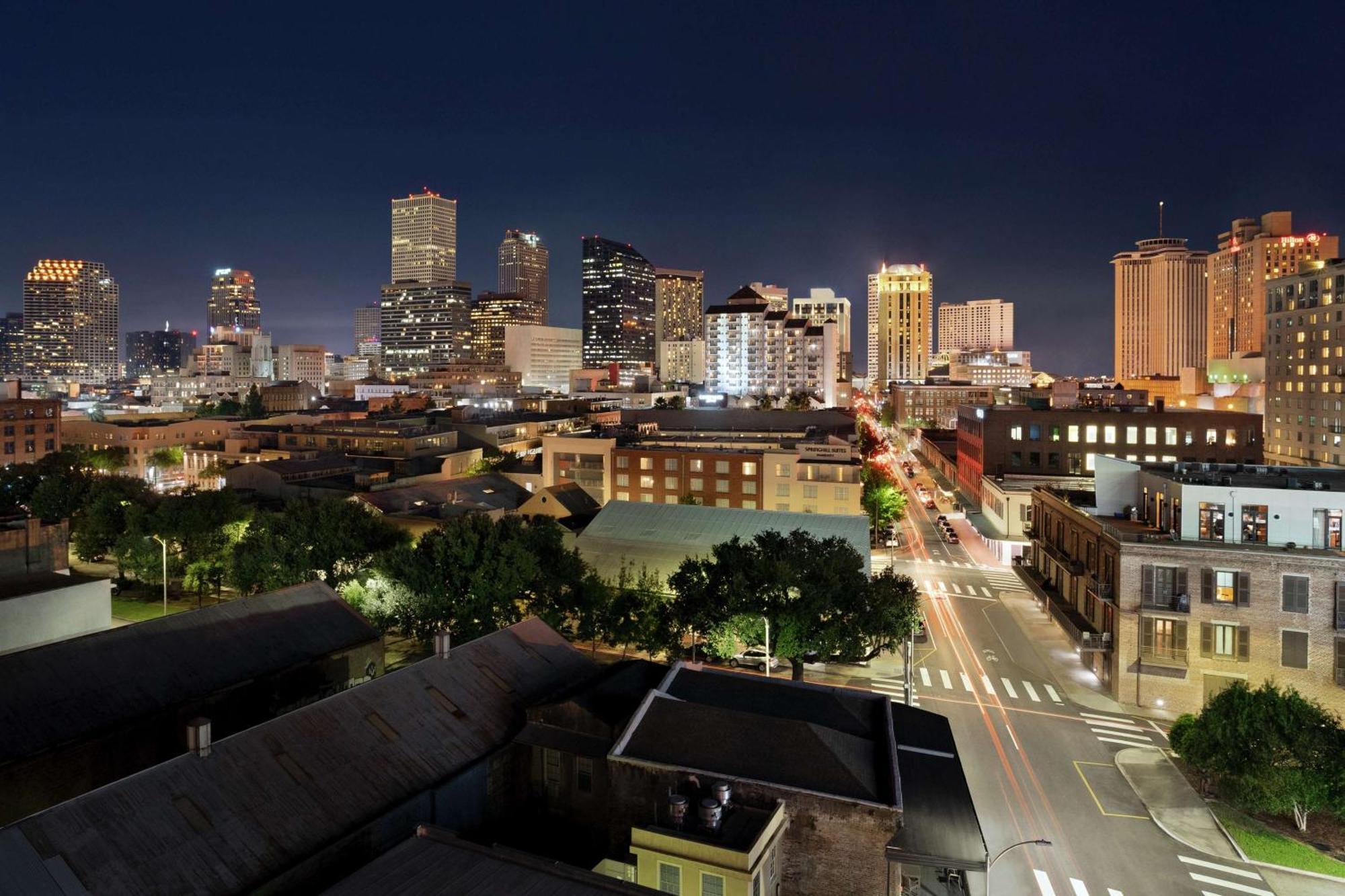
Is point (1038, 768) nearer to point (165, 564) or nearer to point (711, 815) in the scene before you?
point (711, 815)

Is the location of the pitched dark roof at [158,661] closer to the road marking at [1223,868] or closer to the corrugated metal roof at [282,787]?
the corrugated metal roof at [282,787]

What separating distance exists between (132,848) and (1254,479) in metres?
62.8

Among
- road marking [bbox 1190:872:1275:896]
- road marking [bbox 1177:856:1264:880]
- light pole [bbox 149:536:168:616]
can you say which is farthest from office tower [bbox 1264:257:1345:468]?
light pole [bbox 149:536:168:616]

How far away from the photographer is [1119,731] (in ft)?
145

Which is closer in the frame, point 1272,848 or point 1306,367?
point 1272,848

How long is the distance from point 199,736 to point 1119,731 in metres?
44.8

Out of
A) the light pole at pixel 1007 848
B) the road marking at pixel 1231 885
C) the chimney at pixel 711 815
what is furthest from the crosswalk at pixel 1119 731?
the chimney at pixel 711 815

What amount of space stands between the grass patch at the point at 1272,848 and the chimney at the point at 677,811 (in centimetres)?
2551

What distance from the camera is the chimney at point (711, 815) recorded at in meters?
23.2

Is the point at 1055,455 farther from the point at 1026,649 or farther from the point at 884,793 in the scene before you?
the point at 884,793

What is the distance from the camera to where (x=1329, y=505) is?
4494 cm

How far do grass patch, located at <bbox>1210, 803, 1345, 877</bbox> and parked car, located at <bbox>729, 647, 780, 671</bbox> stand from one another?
25.6 m

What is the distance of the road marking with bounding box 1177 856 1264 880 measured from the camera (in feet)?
102

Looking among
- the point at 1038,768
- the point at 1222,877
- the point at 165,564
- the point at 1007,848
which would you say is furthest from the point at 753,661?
the point at 165,564
